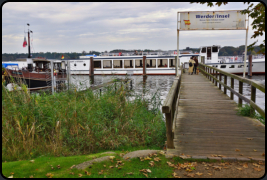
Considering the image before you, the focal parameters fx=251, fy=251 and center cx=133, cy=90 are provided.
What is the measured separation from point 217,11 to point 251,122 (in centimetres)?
761

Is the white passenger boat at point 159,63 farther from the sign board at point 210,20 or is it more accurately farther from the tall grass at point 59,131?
the tall grass at point 59,131

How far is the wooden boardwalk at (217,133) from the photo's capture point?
457 cm

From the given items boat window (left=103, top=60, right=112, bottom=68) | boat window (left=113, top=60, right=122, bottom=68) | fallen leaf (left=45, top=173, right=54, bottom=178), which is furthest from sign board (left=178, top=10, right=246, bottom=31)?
boat window (left=103, top=60, right=112, bottom=68)

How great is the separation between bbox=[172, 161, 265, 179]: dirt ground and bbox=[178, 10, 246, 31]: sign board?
958cm

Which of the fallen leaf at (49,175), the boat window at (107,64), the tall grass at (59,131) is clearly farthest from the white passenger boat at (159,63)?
the fallen leaf at (49,175)

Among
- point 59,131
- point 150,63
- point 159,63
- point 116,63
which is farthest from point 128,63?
point 59,131

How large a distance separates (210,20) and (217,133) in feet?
27.6

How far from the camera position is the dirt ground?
3643 mm

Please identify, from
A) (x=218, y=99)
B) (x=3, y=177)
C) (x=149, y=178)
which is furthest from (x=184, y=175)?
(x=218, y=99)

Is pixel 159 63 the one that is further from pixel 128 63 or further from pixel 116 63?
pixel 116 63

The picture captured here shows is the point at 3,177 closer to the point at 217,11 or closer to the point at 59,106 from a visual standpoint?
the point at 59,106

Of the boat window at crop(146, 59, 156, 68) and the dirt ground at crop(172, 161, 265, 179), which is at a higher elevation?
the boat window at crop(146, 59, 156, 68)

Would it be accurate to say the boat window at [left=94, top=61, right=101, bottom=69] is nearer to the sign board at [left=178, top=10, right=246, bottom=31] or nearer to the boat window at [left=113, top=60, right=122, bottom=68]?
the boat window at [left=113, top=60, right=122, bottom=68]

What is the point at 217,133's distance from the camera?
5555 millimetres
